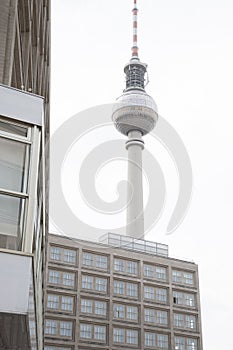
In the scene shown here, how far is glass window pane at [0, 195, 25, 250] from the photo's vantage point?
6.73 meters

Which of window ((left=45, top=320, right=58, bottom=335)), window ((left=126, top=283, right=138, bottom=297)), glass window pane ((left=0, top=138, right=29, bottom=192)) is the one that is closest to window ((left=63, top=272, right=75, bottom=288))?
window ((left=45, top=320, right=58, bottom=335))

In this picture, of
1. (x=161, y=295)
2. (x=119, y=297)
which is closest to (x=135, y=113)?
(x=161, y=295)

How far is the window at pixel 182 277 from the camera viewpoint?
84794 millimetres

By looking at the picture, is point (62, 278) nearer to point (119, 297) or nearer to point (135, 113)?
point (119, 297)

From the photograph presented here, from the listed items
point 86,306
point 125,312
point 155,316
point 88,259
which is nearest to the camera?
point 86,306

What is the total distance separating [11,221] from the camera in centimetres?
684

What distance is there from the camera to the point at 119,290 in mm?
78625

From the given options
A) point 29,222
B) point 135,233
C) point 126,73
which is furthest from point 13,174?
point 126,73

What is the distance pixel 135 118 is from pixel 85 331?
2644 inches

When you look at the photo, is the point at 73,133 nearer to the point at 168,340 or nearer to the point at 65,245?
the point at 65,245

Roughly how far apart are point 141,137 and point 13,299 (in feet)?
402

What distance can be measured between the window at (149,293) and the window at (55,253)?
1668cm

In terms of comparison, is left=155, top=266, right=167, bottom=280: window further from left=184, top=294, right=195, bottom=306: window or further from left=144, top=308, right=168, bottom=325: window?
left=144, top=308, right=168, bottom=325: window

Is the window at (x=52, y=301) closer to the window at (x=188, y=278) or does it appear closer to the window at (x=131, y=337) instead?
the window at (x=131, y=337)
